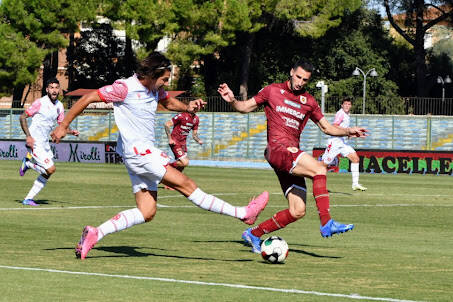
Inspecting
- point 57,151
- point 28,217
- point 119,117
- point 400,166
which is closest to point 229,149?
point 57,151

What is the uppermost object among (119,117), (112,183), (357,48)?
(357,48)

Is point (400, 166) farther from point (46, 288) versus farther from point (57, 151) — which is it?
point (46, 288)

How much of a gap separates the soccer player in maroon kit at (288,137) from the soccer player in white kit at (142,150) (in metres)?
0.70

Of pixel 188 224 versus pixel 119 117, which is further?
pixel 188 224

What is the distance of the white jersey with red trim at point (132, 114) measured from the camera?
990cm

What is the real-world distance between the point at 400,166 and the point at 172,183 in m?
28.1

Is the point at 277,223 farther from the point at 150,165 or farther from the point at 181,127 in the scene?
the point at 181,127

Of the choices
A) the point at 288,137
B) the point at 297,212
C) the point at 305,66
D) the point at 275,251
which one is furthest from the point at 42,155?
the point at 275,251

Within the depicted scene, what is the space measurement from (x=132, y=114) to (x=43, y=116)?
8.52 metres

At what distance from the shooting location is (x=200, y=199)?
10000 mm

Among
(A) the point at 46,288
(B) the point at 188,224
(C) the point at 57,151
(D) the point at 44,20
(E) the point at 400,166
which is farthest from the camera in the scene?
(D) the point at 44,20

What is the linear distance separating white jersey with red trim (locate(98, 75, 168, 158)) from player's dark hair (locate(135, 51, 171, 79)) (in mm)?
127

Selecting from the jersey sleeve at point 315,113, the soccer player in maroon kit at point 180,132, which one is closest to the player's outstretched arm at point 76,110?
the jersey sleeve at point 315,113

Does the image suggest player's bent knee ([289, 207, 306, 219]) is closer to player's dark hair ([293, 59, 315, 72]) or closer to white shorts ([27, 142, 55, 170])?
player's dark hair ([293, 59, 315, 72])
